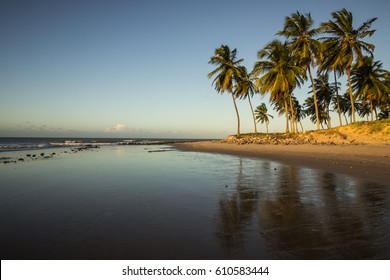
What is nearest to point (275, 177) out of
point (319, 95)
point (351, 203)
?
point (351, 203)

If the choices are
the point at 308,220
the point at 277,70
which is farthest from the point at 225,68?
the point at 308,220

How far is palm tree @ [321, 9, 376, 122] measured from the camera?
2847cm

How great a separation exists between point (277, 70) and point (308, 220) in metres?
34.2

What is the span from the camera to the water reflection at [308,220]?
281 cm

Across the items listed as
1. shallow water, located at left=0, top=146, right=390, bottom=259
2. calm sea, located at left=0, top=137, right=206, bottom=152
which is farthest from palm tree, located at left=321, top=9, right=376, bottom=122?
calm sea, located at left=0, top=137, right=206, bottom=152

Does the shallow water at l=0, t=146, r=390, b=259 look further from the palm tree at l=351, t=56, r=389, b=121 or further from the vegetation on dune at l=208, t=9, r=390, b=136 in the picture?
the palm tree at l=351, t=56, r=389, b=121

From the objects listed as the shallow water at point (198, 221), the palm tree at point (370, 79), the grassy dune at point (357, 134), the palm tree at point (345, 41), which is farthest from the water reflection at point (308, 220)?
the palm tree at point (370, 79)

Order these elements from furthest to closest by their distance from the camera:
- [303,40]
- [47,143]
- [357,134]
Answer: [47,143] < [303,40] < [357,134]

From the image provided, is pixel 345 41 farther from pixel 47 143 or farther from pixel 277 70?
pixel 47 143

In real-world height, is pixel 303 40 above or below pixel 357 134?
above

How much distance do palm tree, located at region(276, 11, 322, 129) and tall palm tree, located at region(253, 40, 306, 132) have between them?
144cm

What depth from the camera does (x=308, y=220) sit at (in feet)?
12.7

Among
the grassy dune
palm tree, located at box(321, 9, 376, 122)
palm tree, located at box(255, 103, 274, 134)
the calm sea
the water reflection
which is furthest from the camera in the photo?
palm tree, located at box(255, 103, 274, 134)
